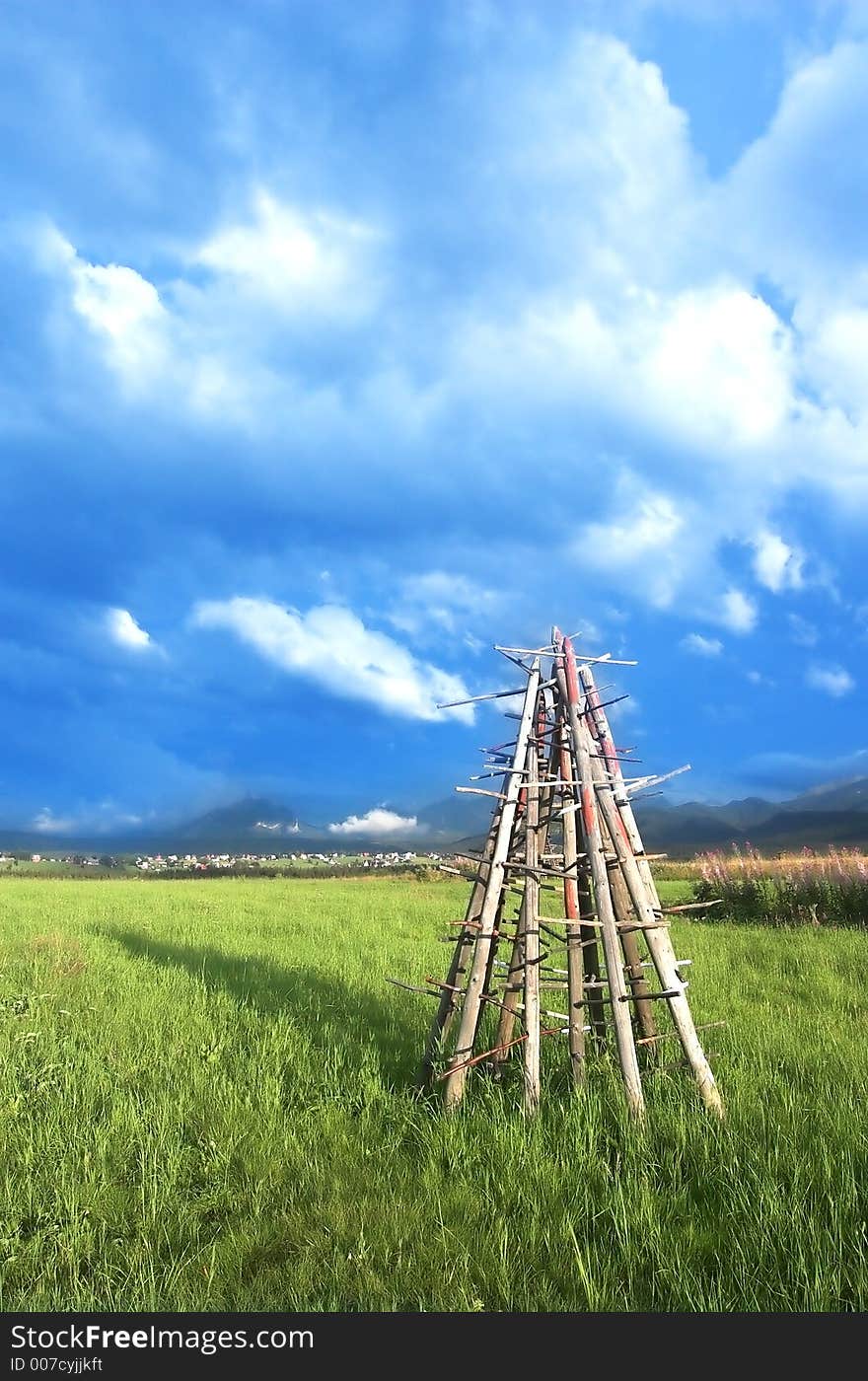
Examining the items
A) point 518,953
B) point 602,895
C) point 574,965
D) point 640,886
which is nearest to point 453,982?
point 518,953

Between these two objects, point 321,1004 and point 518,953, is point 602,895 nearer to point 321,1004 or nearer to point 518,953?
point 518,953

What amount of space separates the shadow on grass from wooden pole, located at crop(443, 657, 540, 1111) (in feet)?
2.89

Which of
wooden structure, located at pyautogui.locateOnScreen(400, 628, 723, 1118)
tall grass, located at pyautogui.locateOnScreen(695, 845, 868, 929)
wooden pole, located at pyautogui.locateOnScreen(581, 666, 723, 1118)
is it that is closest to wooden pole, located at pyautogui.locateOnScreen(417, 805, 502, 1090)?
wooden structure, located at pyautogui.locateOnScreen(400, 628, 723, 1118)

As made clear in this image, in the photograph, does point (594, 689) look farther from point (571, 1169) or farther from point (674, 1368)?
point (674, 1368)

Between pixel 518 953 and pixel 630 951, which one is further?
pixel 518 953

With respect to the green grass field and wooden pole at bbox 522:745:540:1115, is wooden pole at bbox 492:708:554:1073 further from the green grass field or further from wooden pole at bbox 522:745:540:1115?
the green grass field

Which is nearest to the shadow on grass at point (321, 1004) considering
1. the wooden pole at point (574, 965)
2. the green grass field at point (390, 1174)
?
the green grass field at point (390, 1174)

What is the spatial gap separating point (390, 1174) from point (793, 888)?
1784 cm

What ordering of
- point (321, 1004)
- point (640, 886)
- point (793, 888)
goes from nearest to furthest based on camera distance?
1. point (640, 886)
2. point (321, 1004)
3. point (793, 888)

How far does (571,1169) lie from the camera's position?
4.70m

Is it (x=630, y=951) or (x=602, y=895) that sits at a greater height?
(x=602, y=895)

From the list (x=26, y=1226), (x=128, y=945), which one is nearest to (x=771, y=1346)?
(x=26, y=1226)

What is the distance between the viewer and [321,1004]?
920 cm

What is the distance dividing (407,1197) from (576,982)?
79.8 inches
